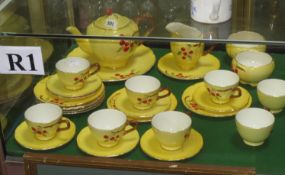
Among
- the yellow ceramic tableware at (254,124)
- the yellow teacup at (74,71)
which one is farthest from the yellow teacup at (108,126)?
the yellow ceramic tableware at (254,124)

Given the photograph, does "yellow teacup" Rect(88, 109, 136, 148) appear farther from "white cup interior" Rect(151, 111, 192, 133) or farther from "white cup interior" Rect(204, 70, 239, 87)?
"white cup interior" Rect(204, 70, 239, 87)

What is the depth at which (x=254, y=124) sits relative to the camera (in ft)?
3.31

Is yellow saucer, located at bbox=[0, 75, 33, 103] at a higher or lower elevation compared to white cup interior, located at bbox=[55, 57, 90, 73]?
lower

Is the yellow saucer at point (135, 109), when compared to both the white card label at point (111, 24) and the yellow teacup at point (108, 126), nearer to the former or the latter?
the yellow teacup at point (108, 126)

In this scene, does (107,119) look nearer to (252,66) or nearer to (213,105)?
(213,105)

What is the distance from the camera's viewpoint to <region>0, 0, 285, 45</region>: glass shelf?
943 millimetres

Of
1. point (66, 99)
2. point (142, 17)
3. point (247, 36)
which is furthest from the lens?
point (66, 99)

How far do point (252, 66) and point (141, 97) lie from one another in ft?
0.84

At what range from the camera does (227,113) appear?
3.52 feet

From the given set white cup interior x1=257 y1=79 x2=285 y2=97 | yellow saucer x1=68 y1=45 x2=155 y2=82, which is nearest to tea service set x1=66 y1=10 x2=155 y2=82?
yellow saucer x1=68 y1=45 x2=155 y2=82

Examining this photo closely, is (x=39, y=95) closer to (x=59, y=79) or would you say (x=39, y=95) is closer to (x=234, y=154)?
(x=59, y=79)

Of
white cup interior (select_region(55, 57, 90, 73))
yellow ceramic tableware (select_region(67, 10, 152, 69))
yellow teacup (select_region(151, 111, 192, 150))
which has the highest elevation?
yellow ceramic tableware (select_region(67, 10, 152, 69))

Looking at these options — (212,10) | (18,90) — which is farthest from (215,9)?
(18,90)

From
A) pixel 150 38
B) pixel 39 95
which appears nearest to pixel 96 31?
pixel 150 38
